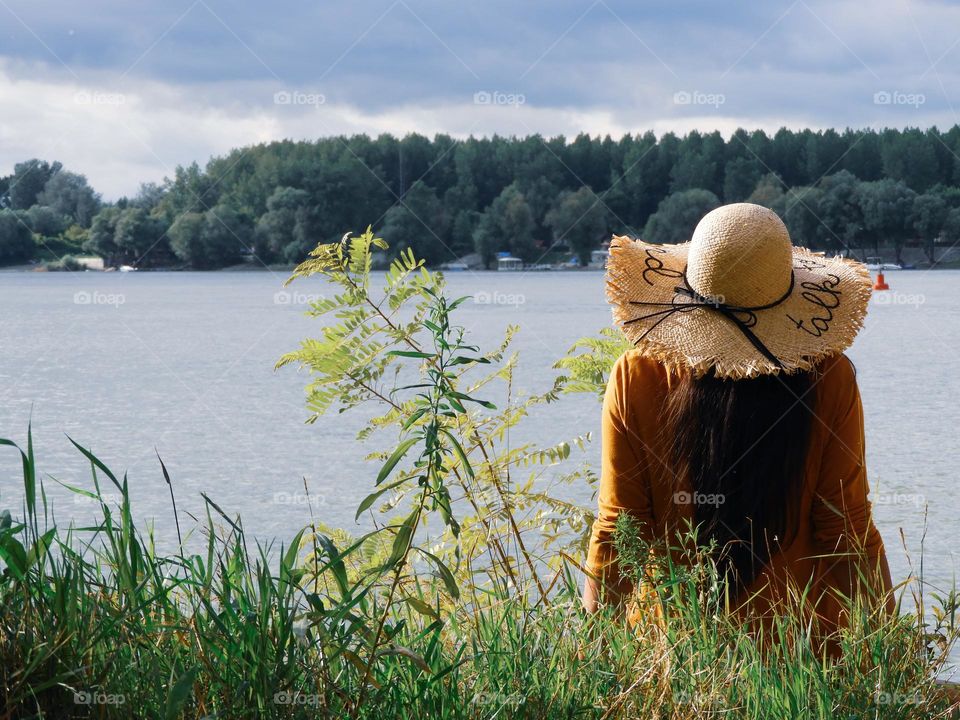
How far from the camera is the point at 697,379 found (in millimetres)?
2701

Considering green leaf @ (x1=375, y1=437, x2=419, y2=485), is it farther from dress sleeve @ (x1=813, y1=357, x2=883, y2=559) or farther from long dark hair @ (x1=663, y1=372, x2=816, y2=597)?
dress sleeve @ (x1=813, y1=357, x2=883, y2=559)

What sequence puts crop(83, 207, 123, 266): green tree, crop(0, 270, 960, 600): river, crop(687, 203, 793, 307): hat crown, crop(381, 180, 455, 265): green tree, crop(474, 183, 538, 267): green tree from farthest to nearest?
crop(83, 207, 123, 266): green tree → crop(381, 180, 455, 265): green tree → crop(474, 183, 538, 267): green tree → crop(0, 270, 960, 600): river → crop(687, 203, 793, 307): hat crown

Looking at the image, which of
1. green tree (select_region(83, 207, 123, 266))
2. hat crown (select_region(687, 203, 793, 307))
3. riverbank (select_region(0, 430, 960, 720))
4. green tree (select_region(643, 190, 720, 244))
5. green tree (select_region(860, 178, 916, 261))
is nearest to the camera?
riverbank (select_region(0, 430, 960, 720))

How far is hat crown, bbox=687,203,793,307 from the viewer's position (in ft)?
9.11

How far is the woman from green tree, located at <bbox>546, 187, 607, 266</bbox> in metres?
53.8

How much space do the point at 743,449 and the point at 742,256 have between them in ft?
1.67

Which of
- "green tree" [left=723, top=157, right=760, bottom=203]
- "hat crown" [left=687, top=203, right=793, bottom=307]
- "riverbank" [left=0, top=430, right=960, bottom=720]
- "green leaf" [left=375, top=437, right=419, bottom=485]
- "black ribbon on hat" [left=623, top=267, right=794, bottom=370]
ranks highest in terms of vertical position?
"green tree" [left=723, top=157, right=760, bottom=203]

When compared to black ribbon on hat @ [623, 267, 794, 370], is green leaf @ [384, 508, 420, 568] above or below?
below

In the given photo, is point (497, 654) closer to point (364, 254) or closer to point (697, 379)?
point (697, 379)

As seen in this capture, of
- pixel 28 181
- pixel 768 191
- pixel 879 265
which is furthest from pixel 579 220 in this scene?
pixel 28 181

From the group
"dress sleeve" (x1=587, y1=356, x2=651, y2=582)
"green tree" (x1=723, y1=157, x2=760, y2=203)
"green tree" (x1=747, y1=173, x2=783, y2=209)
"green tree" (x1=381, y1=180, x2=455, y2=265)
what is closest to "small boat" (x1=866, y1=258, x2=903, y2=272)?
"green tree" (x1=747, y1=173, x2=783, y2=209)

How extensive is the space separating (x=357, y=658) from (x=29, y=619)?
0.70 m

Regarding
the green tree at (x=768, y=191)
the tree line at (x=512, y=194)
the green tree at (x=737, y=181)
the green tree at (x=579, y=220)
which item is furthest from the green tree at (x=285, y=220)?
the green tree at (x=768, y=191)

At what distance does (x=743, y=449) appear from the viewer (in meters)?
2.66
